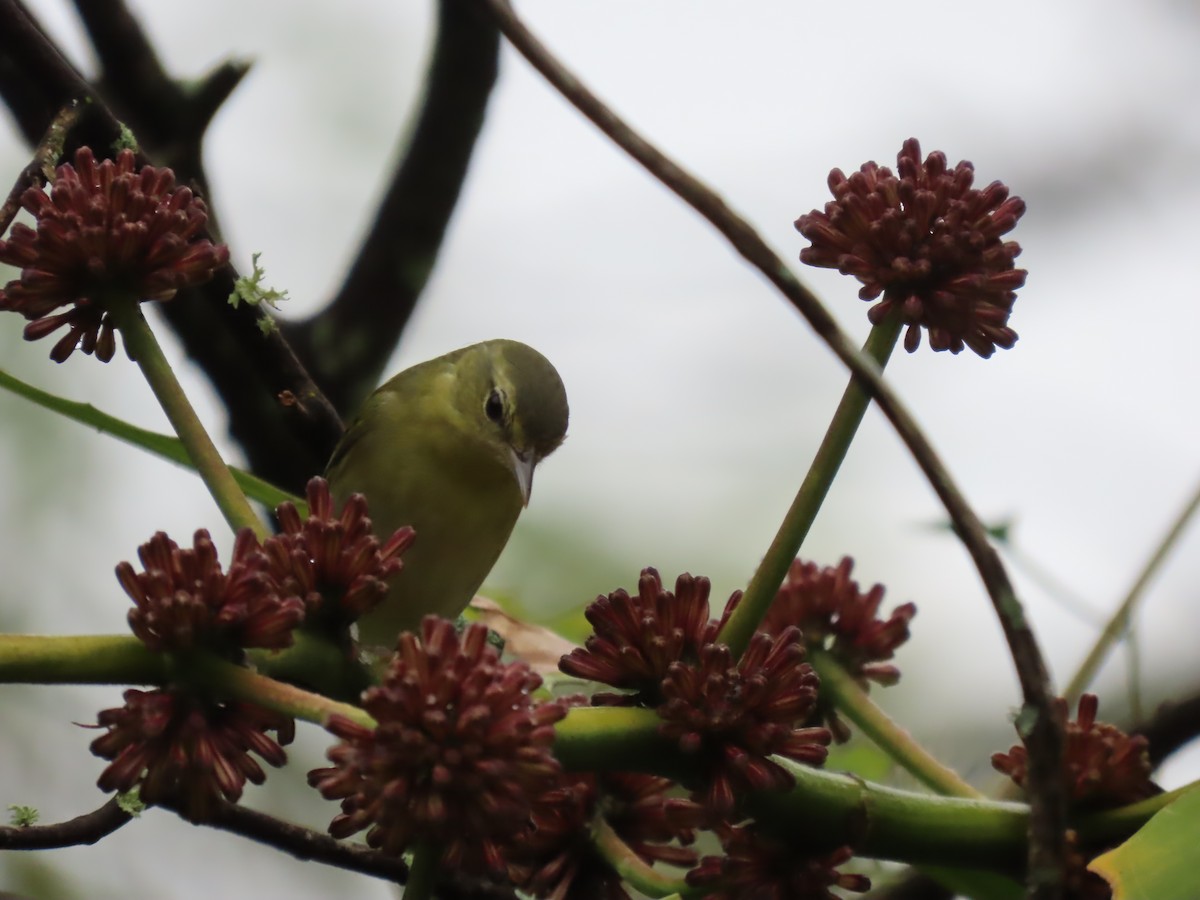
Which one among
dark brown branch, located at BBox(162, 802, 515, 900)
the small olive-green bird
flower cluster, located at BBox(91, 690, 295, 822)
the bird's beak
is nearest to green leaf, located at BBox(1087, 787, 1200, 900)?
dark brown branch, located at BBox(162, 802, 515, 900)

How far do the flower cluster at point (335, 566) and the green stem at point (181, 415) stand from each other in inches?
1.9

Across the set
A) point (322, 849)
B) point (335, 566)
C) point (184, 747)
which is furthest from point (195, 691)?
point (322, 849)

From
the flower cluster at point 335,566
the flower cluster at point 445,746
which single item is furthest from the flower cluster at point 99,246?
the flower cluster at point 445,746

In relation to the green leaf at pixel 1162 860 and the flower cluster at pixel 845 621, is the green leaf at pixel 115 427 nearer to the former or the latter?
the flower cluster at pixel 845 621

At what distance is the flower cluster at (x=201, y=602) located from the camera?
121cm

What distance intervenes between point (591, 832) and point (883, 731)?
46cm

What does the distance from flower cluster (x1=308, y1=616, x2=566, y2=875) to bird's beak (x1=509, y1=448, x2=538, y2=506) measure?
2.32 meters

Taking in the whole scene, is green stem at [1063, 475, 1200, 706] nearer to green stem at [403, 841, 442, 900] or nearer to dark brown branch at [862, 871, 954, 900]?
dark brown branch at [862, 871, 954, 900]

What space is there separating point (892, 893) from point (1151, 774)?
1.86 ft

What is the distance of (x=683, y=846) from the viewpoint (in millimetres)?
1811

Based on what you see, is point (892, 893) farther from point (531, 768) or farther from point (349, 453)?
point (349, 453)

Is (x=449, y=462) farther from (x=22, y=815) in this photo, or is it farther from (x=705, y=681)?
(x=705, y=681)

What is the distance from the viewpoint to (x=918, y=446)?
1.28 meters

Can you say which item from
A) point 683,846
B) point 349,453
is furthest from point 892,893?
point 349,453
